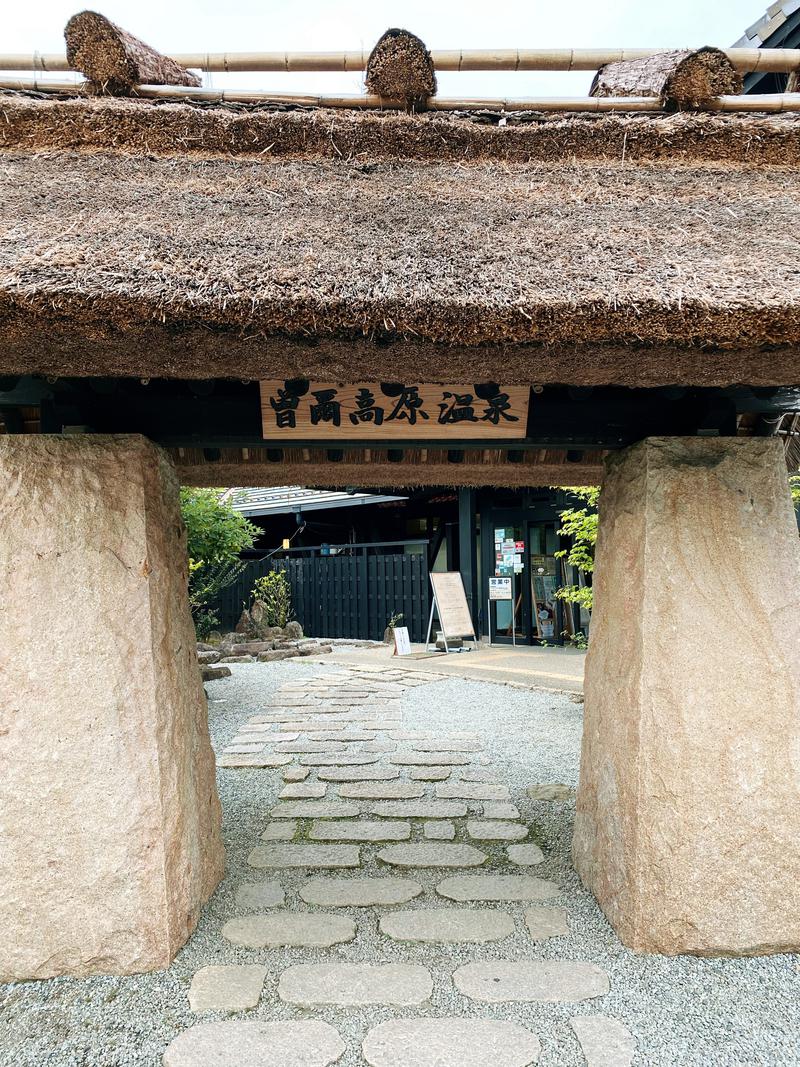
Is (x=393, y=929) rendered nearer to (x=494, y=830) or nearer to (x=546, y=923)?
(x=546, y=923)

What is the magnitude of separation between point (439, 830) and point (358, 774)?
1212 millimetres

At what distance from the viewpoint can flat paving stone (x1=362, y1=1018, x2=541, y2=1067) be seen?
2.09 meters

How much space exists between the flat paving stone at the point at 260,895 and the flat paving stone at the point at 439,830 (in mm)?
986

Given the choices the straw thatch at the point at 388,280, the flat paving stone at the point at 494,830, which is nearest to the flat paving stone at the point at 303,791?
the flat paving stone at the point at 494,830

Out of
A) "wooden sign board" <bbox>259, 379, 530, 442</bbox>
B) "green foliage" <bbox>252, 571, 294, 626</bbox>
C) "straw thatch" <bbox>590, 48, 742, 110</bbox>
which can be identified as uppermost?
"straw thatch" <bbox>590, 48, 742, 110</bbox>

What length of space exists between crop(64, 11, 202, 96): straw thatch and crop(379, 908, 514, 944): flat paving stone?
439 centimetres

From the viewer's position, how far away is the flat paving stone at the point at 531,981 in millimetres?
2400

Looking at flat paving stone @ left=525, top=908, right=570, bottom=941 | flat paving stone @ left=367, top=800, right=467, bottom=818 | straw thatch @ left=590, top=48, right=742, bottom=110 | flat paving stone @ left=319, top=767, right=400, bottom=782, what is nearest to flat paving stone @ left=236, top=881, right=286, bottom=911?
flat paving stone @ left=367, top=800, right=467, bottom=818

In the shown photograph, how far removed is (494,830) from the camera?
3906 mm

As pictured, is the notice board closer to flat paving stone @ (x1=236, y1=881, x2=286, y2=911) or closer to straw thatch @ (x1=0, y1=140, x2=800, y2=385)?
flat paving stone @ (x1=236, y1=881, x2=286, y2=911)

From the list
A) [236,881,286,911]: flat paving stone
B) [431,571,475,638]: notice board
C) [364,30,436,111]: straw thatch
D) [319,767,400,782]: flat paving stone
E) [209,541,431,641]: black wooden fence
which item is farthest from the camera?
[209,541,431,641]: black wooden fence

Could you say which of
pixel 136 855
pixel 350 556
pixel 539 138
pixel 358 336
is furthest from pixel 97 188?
pixel 350 556

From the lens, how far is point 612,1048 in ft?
7.02

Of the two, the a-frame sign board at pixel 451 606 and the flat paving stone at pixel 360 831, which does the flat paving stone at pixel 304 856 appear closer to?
the flat paving stone at pixel 360 831
